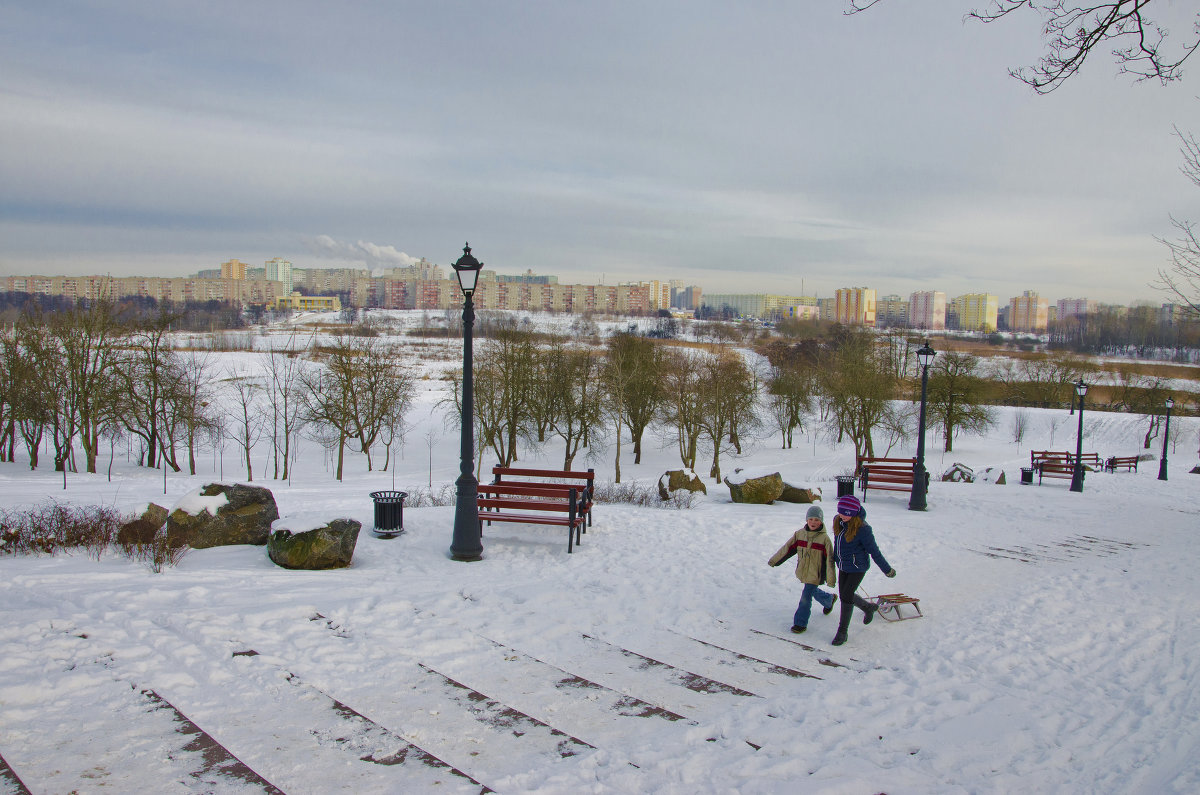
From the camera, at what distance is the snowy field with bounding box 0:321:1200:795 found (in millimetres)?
4070

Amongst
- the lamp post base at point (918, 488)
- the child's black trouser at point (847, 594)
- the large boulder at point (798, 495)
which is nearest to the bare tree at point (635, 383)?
the large boulder at point (798, 495)

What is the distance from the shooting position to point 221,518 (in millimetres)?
8734

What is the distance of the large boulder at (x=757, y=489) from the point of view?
15273 mm

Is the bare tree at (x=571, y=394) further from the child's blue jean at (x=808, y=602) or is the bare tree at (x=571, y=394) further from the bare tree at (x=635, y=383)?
the child's blue jean at (x=808, y=602)

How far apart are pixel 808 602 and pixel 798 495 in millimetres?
9196

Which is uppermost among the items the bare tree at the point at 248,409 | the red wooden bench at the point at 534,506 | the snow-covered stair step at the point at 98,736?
the red wooden bench at the point at 534,506

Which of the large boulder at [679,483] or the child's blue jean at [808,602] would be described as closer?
the child's blue jean at [808,602]

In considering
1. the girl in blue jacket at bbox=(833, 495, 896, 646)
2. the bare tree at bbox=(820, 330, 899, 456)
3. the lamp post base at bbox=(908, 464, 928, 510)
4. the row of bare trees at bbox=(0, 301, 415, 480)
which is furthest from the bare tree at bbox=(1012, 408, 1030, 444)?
the girl in blue jacket at bbox=(833, 495, 896, 646)

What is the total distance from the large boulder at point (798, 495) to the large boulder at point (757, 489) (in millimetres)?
157

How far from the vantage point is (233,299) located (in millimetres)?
197500

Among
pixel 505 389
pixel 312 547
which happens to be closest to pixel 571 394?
pixel 505 389

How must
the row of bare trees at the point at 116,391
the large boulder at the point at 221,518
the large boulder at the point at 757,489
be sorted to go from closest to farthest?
the large boulder at the point at 221,518 → the large boulder at the point at 757,489 → the row of bare trees at the point at 116,391

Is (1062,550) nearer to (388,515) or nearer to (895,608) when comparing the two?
(895,608)

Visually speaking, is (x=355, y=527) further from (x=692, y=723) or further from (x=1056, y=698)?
(x=1056, y=698)
